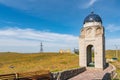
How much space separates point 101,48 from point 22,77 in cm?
1477

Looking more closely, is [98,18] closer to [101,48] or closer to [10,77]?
[101,48]

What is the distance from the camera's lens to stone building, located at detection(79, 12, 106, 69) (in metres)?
24.1

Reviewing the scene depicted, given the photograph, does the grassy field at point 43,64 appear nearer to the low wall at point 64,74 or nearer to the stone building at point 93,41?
the stone building at point 93,41

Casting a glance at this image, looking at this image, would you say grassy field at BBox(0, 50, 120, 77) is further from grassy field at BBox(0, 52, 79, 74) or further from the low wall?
the low wall

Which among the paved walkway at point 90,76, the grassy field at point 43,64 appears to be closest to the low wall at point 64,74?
the paved walkway at point 90,76

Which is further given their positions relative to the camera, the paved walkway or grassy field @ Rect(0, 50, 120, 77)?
grassy field @ Rect(0, 50, 120, 77)

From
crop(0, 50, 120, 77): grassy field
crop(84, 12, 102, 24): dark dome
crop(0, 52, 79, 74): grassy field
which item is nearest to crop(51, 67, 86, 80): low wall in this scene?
crop(0, 50, 120, 77): grassy field

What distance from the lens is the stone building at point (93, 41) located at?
24078 millimetres

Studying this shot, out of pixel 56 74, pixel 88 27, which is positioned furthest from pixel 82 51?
pixel 56 74

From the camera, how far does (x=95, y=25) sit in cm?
2517

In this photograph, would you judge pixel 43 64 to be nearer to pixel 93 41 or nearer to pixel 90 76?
pixel 93 41

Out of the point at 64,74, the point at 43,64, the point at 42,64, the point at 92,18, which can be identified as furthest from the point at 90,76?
the point at 42,64

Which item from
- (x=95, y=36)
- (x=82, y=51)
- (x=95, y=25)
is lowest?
(x=82, y=51)

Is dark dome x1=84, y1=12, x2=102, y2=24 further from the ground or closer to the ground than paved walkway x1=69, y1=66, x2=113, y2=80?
further from the ground
